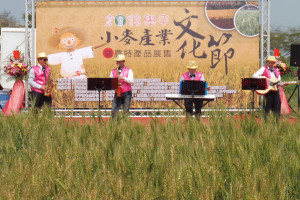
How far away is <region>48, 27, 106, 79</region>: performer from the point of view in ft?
33.3

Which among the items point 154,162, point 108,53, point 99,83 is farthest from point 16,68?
point 154,162

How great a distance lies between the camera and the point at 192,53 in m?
10.2

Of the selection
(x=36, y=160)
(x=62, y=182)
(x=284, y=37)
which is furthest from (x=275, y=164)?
(x=284, y=37)

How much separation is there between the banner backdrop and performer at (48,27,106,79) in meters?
0.02

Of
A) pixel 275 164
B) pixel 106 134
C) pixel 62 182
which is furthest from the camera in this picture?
pixel 106 134

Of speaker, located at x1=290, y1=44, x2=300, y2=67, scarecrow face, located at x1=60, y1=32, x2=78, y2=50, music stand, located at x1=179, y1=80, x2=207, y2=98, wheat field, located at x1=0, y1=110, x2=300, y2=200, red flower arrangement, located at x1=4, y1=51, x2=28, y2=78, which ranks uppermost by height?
scarecrow face, located at x1=60, y1=32, x2=78, y2=50

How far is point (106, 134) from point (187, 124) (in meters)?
0.60

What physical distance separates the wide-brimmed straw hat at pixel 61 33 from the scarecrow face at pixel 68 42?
0.08 m

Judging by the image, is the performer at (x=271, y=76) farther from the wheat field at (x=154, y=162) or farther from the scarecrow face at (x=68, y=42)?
the wheat field at (x=154, y=162)

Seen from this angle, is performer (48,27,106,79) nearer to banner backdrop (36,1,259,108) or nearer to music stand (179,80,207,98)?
banner backdrop (36,1,259,108)

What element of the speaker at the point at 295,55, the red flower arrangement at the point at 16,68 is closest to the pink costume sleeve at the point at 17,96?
the red flower arrangement at the point at 16,68

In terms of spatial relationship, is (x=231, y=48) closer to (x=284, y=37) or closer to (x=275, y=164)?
(x=275, y=164)

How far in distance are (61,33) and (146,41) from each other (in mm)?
1666

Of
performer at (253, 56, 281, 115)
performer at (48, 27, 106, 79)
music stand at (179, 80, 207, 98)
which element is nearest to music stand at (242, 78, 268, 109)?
music stand at (179, 80, 207, 98)
